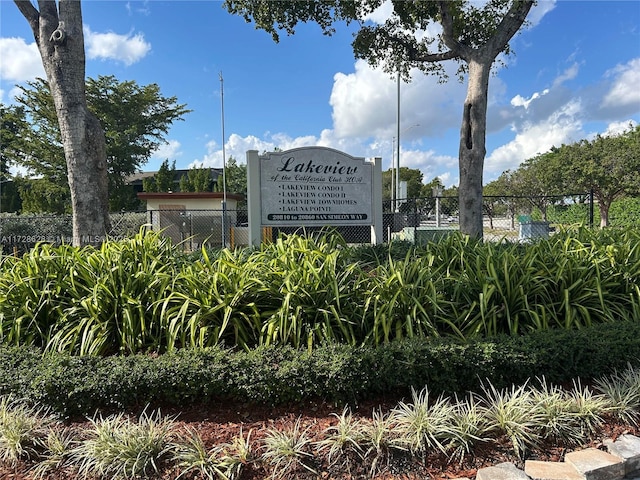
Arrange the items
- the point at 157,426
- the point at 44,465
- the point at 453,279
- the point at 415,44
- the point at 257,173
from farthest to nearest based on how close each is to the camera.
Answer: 1. the point at 415,44
2. the point at 257,173
3. the point at 453,279
4. the point at 157,426
5. the point at 44,465

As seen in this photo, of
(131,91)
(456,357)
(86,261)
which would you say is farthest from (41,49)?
(131,91)

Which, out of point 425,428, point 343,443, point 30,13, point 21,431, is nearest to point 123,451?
point 21,431

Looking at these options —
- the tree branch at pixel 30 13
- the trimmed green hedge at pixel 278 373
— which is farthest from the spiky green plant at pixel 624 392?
the tree branch at pixel 30 13

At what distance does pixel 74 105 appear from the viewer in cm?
433

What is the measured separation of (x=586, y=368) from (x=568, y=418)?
636 mm

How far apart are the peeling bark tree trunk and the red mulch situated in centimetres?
280

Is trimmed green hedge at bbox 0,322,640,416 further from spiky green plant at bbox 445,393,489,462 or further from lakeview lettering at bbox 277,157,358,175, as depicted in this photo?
lakeview lettering at bbox 277,157,358,175

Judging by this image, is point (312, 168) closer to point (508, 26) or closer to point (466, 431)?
point (508, 26)

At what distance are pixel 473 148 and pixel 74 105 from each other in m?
5.34

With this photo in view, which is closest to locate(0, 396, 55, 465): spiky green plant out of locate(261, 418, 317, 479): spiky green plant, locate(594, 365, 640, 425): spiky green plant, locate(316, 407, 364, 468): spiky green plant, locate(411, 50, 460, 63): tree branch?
locate(261, 418, 317, 479): spiky green plant

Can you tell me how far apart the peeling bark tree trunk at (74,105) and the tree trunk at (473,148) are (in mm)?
5013

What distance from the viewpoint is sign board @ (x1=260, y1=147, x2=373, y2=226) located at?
638 cm

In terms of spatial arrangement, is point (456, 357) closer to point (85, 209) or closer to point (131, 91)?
point (85, 209)

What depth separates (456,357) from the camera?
248 centimetres
